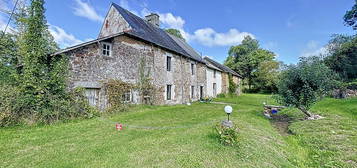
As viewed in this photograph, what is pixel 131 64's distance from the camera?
9.65m

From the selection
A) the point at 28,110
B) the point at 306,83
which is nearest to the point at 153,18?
the point at 28,110

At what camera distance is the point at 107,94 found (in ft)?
27.0

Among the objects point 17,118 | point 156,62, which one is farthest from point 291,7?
point 17,118

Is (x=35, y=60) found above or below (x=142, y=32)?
below

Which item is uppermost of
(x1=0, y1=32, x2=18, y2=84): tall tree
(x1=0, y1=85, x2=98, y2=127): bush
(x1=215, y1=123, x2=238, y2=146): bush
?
(x1=0, y1=32, x2=18, y2=84): tall tree

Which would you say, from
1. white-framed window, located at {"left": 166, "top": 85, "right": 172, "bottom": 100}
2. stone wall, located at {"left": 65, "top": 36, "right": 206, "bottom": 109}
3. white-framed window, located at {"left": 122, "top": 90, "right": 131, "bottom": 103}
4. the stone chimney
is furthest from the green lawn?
the stone chimney

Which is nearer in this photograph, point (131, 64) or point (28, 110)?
point (28, 110)

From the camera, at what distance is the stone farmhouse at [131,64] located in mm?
7544

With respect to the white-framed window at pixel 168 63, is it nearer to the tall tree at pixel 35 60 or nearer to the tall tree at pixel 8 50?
the tall tree at pixel 35 60

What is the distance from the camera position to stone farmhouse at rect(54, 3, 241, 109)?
24.7 feet

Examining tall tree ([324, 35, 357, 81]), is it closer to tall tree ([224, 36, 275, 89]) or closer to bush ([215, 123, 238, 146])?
tall tree ([224, 36, 275, 89])

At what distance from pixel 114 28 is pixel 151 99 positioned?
6.55 m

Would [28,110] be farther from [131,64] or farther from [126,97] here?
[131,64]

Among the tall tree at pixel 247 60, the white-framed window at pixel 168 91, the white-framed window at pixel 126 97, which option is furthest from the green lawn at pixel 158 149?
the tall tree at pixel 247 60
